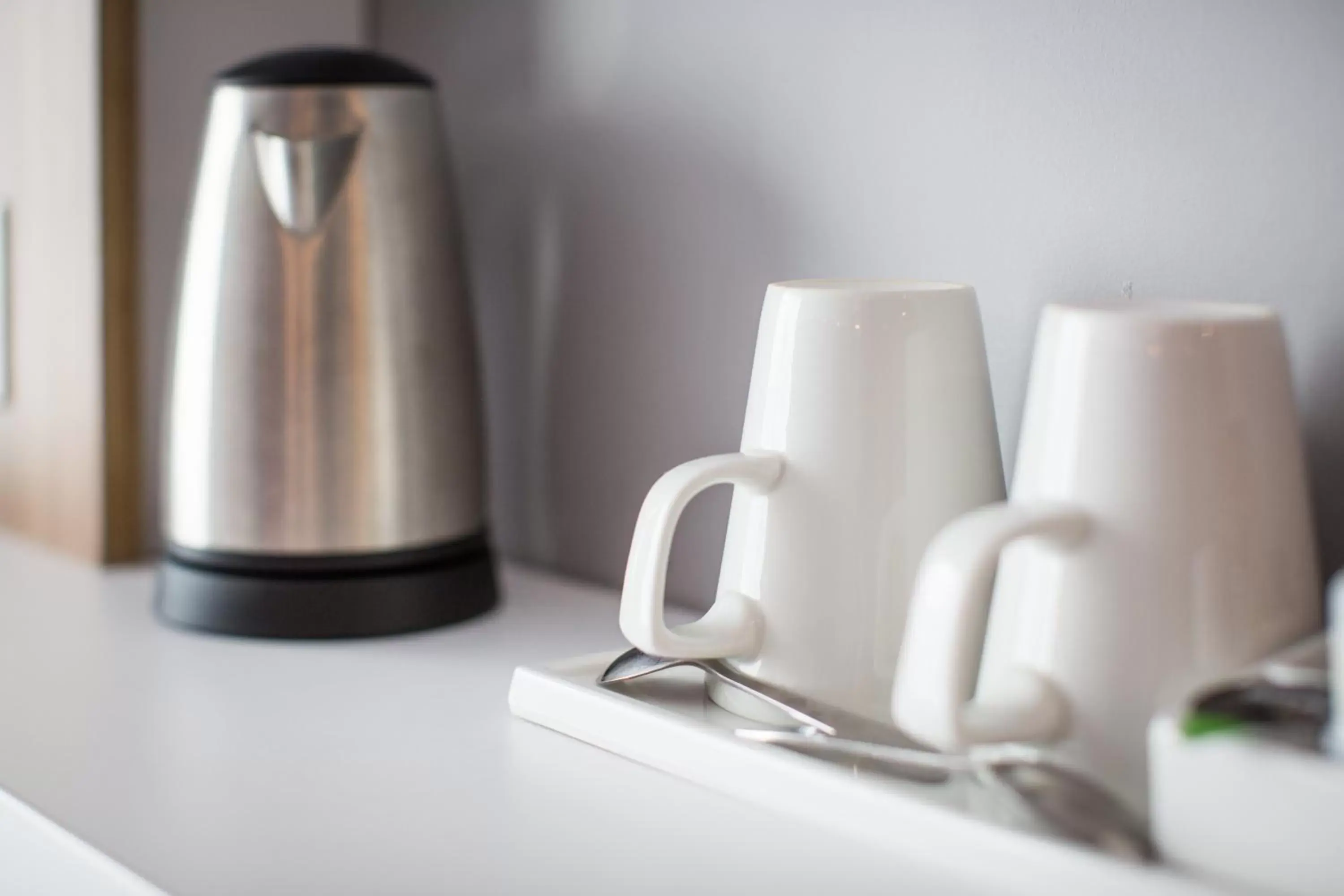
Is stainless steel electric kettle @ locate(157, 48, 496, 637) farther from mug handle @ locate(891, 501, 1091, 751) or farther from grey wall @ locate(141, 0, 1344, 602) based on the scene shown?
mug handle @ locate(891, 501, 1091, 751)

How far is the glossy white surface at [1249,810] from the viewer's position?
378mm

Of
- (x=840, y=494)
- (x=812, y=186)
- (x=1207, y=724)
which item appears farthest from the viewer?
(x=812, y=186)

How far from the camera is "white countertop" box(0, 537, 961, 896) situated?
1.51 ft

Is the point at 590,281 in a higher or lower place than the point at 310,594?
higher

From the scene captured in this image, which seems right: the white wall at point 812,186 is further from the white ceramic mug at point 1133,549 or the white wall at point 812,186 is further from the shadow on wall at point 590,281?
the white ceramic mug at point 1133,549

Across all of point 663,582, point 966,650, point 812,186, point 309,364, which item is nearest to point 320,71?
point 309,364

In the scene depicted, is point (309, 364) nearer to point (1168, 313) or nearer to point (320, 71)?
point (320, 71)

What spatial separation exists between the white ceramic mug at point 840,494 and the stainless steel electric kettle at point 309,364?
0.84ft

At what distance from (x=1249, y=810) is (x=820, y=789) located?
0.48ft

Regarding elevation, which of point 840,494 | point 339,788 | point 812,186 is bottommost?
point 339,788

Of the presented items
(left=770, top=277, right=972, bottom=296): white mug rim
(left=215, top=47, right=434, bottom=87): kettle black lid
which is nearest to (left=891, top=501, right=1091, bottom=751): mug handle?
(left=770, top=277, right=972, bottom=296): white mug rim

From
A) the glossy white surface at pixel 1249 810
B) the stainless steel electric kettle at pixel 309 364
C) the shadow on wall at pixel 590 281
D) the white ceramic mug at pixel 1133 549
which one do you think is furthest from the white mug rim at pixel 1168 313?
the stainless steel electric kettle at pixel 309 364

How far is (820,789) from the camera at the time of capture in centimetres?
49

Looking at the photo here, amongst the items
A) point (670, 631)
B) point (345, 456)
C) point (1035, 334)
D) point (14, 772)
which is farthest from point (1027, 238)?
point (14, 772)
